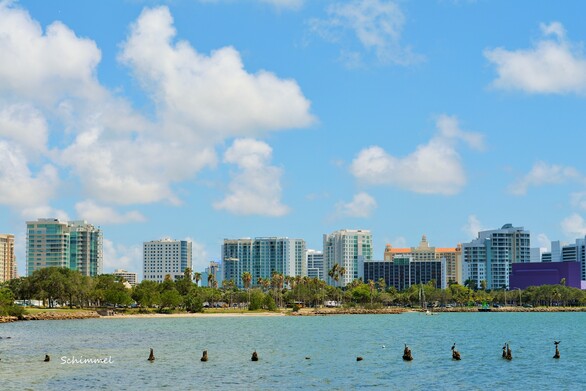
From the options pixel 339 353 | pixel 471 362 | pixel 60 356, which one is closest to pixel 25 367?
pixel 60 356

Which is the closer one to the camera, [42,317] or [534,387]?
[534,387]

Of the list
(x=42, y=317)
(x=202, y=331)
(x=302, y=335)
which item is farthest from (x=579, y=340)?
(x=42, y=317)

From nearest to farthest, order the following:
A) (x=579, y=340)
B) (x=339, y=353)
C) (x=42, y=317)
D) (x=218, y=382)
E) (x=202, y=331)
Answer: (x=218, y=382)
(x=339, y=353)
(x=579, y=340)
(x=202, y=331)
(x=42, y=317)

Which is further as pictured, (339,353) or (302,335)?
(302,335)

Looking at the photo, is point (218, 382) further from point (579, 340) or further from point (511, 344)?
point (579, 340)

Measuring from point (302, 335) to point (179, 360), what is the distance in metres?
51.6

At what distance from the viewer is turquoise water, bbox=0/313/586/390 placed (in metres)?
70.6

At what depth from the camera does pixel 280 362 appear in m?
88.7

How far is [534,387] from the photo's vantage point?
A: 71.2 m

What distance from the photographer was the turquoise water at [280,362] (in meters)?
70.6

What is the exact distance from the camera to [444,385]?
232ft

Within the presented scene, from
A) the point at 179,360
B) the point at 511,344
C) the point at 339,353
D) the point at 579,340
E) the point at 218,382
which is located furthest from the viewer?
the point at 579,340

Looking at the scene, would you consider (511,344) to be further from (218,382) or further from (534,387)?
(218,382)

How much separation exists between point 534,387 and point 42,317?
144 meters
